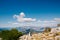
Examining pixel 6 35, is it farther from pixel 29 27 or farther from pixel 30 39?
pixel 29 27

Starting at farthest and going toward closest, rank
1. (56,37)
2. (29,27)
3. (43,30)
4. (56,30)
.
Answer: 1. (29,27)
2. (43,30)
3. (56,30)
4. (56,37)

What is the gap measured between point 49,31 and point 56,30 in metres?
0.45

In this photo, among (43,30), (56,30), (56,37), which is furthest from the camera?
(43,30)

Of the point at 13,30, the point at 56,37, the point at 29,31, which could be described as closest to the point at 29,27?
the point at 29,31

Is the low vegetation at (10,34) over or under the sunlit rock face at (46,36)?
over

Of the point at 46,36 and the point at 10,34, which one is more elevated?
the point at 10,34

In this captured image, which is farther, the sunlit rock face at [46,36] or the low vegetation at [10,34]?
the low vegetation at [10,34]

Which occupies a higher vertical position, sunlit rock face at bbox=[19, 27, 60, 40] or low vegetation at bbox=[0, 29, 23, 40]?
low vegetation at bbox=[0, 29, 23, 40]

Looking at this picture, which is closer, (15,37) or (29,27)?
(15,37)

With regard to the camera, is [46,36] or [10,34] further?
[10,34]

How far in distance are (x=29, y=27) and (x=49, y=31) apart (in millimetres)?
→ 1781

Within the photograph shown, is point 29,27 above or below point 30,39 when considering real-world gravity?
above

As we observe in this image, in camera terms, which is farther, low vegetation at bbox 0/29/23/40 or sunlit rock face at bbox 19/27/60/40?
low vegetation at bbox 0/29/23/40

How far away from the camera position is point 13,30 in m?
11.2
